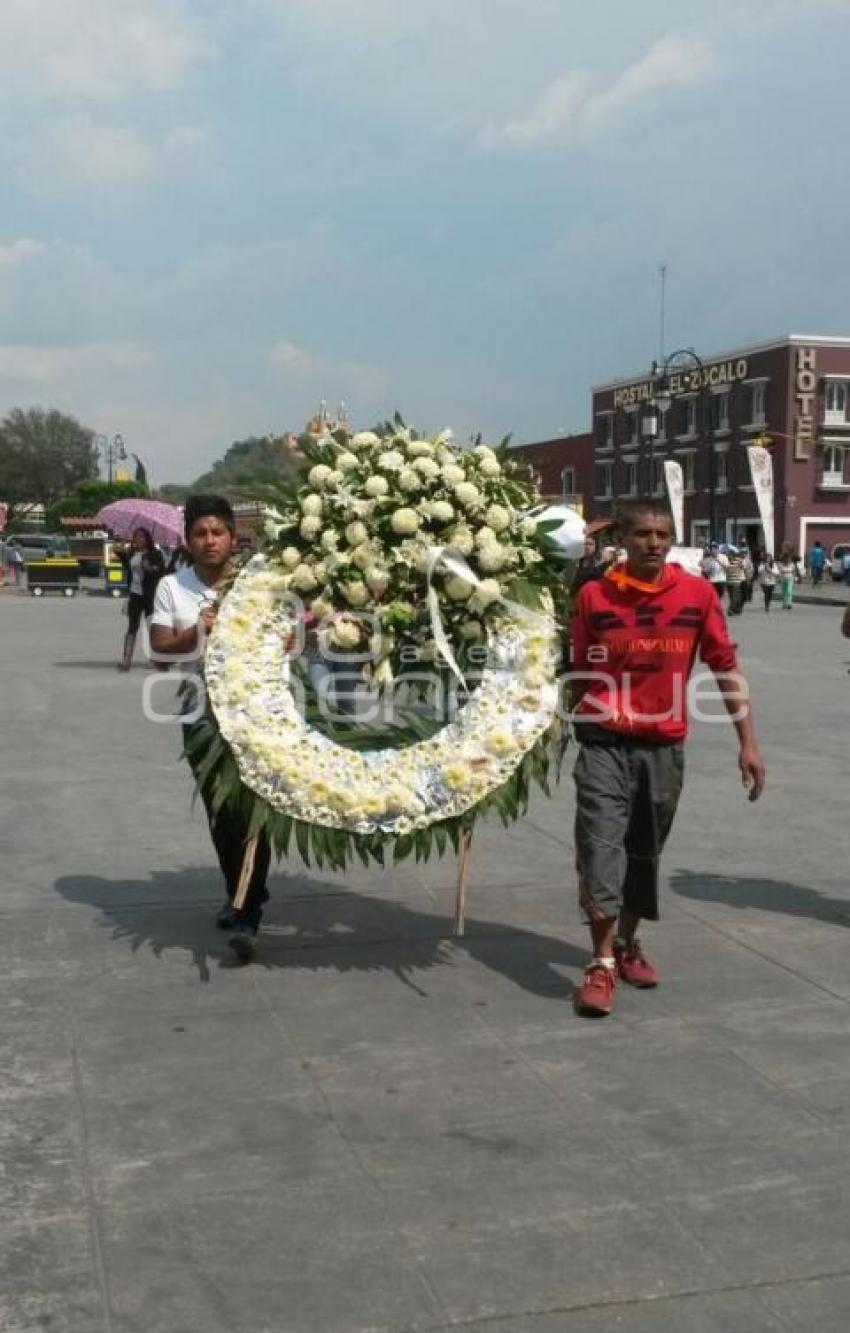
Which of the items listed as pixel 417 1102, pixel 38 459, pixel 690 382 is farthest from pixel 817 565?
pixel 38 459

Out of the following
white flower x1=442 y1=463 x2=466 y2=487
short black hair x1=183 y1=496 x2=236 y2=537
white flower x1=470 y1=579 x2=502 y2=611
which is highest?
white flower x1=442 y1=463 x2=466 y2=487

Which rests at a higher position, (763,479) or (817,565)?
(763,479)

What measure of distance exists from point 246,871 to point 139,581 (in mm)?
11811

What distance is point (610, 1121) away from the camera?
3932 mm

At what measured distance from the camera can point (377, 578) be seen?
502cm

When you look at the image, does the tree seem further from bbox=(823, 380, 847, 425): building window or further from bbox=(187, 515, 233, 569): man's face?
bbox=(187, 515, 233, 569): man's face

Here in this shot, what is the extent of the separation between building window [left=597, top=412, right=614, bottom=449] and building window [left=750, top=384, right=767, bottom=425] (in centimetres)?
1186

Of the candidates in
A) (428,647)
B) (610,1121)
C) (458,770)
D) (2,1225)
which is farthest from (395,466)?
(2,1225)

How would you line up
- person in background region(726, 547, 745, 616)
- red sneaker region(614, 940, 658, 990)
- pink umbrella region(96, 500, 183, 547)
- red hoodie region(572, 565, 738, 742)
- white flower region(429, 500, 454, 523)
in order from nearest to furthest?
red hoodie region(572, 565, 738, 742) < white flower region(429, 500, 454, 523) < red sneaker region(614, 940, 658, 990) < pink umbrella region(96, 500, 183, 547) < person in background region(726, 547, 745, 616)

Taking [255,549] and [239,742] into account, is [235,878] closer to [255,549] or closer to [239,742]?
[239,742]

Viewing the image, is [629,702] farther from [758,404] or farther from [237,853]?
[758,404]

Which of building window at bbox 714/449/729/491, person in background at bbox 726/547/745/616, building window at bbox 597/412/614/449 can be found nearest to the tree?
building window at bbox 597/412/614/449

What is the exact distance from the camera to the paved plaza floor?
121 inches

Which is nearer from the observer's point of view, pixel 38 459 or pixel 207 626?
pixel 207 626
